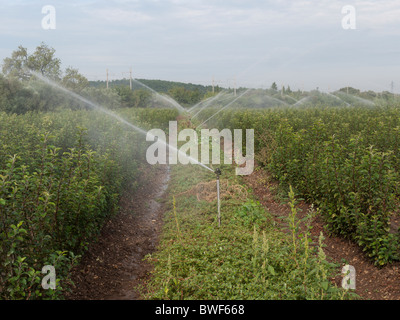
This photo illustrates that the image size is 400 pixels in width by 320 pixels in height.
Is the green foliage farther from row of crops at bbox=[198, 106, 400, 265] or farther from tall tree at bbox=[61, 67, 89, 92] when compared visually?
tall tree at bbox=[61, 67, 89, 92]

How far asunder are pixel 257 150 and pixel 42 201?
986cm

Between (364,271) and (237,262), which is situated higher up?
(237,262)

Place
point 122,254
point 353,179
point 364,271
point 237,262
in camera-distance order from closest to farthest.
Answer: point 237,262 < point 364,271 < point 353,179 < point 122,254

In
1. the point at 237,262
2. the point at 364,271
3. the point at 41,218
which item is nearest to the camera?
the point at 41,218

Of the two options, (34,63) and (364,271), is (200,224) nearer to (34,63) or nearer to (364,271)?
(364,271)

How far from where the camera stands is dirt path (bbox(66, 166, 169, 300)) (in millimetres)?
5336

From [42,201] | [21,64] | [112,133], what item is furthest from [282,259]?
[21,64]

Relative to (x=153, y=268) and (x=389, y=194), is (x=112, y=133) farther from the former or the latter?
(x=389, y=194)

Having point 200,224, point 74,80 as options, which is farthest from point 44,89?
point 200,224

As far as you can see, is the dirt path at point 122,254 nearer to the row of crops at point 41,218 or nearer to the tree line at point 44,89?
the row of crops at point 41,218

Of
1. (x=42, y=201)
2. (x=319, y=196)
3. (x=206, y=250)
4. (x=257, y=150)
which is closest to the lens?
(x=42, y=201)

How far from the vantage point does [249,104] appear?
33.8 metres

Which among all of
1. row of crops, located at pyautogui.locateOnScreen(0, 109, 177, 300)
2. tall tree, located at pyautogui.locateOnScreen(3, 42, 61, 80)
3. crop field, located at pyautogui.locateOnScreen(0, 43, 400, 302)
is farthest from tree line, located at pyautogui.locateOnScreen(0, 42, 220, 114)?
row of crops, located at pyautogui.locateOnScreen(0, 109, 177, 300)

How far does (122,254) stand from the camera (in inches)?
265
